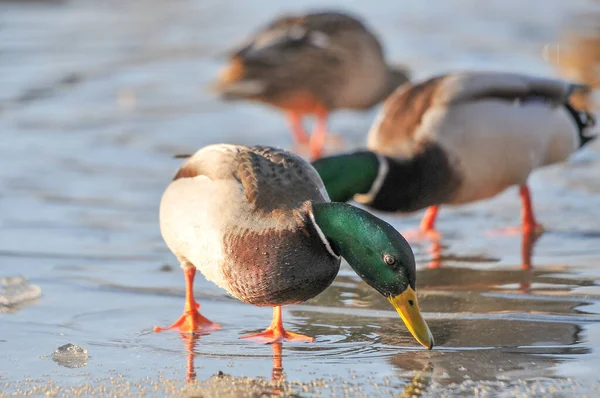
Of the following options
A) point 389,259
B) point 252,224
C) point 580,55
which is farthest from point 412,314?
point 580,55

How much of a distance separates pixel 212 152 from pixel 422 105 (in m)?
1.98

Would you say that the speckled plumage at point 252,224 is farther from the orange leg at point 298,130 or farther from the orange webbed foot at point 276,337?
the orange leg at point 298,130

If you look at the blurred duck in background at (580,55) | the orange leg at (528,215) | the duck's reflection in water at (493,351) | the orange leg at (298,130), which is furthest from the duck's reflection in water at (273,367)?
the blurred duck in background at (580,55)

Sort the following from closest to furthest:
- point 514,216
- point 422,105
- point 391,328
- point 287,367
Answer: point 287,367 < point 391,328 < point 422,105 < point 514,216

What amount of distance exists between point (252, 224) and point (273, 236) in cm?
12

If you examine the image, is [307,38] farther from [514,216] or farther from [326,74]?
[514,216]

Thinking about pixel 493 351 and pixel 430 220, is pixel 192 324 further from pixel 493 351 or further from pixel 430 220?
pixel 430 220

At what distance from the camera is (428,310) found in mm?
4934

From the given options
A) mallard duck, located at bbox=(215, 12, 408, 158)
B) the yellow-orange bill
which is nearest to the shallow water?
the yellow-orange bill

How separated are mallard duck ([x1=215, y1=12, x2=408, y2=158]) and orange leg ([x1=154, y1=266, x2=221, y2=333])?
4.02 m

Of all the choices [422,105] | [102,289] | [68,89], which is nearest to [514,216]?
[422,105]

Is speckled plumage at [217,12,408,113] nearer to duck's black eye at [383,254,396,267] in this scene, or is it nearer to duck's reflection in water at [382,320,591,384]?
duck's reflection in water at [382,320,591,384]

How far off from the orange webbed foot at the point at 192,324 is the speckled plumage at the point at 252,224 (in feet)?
0.74

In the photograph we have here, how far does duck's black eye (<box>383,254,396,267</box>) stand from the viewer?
393 centimetres
